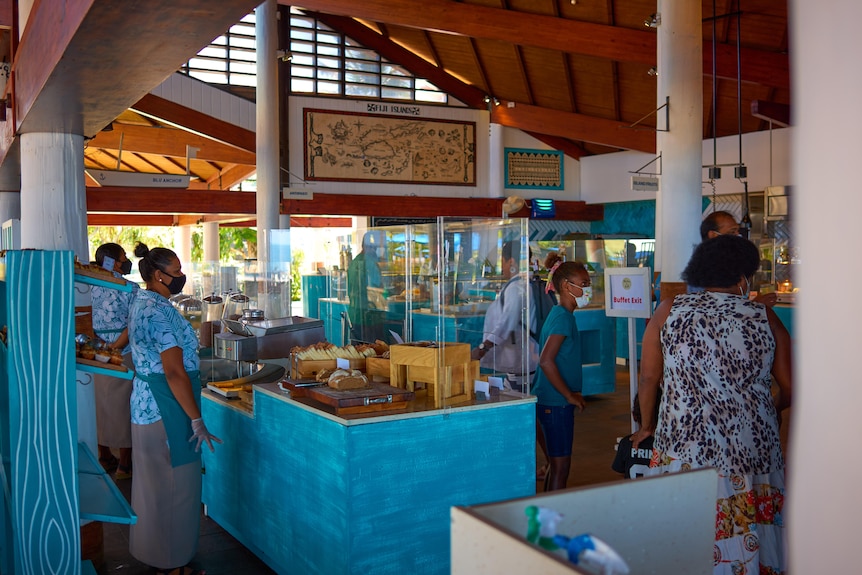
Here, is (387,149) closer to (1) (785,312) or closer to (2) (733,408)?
(1) (785,312)

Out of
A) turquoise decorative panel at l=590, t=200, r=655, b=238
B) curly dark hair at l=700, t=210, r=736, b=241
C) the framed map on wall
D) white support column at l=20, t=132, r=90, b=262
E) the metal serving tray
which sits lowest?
the metal serving tray

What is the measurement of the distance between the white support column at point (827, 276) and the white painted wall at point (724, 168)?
36.2 feet

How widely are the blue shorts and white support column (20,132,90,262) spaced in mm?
2591

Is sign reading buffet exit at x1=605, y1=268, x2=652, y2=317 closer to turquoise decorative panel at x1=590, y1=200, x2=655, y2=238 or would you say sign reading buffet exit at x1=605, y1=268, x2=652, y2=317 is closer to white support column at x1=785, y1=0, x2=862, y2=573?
white support column at x1=785, y1=0, x2=862, y2=573

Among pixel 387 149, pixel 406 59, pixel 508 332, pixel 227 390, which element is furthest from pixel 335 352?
pixel 406 59

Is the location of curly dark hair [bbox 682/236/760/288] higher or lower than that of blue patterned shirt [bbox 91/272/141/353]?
higher

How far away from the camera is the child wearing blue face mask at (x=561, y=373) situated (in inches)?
172

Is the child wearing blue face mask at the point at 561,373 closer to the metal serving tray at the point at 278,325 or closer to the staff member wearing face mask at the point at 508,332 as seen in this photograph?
the staff member wearing face mask at the point at 508,332

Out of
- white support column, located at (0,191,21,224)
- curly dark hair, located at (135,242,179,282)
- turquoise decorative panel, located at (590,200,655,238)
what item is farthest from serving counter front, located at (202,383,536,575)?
turquoise decorative panel, located at (590,200,655,238)

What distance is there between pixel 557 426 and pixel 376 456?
1.30 metres

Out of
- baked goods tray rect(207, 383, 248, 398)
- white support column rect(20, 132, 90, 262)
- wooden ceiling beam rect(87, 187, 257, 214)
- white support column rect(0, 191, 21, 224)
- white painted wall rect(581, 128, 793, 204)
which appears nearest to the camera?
white support column rect(20, 132, 90, 262)

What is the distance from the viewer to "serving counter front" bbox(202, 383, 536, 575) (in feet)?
11.5

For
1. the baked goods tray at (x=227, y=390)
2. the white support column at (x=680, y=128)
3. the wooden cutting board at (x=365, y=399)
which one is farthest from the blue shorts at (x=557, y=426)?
the white support column at (x=680, y=128)

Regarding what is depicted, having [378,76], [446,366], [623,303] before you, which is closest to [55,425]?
[446,366]
